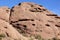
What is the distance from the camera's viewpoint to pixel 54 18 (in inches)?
1558

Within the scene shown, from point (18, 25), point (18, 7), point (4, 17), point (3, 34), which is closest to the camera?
point (3, 34)

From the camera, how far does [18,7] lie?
3897cm

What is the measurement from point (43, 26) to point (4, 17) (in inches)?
255

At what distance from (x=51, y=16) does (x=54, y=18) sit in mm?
655

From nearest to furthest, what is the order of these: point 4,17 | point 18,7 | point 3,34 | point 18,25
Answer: point 3,34 < point 4,17 < point 18,25 < point 18,7

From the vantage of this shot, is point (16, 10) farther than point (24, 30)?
Yes

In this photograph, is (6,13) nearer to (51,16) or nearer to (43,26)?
(43,26)

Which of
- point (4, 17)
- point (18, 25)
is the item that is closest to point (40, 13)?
point (18, 25)

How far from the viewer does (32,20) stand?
36.9 m

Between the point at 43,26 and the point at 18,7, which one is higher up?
the point at 18,7

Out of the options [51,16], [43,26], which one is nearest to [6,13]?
[43,26]

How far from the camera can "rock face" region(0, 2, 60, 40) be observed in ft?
116

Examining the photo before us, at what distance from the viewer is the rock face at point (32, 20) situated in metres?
35.3

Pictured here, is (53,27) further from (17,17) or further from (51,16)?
(17,17)
